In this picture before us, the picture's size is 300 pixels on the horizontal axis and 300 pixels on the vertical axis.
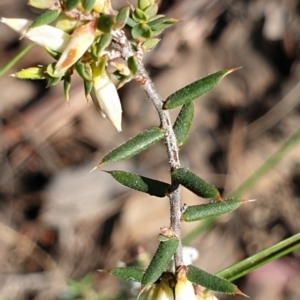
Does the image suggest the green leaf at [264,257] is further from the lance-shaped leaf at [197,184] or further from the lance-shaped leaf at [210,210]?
the lance-shaped leaf at [197,184]

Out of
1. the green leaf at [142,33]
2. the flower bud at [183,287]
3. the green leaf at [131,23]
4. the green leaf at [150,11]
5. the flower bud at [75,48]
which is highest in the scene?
the green leaf at [131,23]

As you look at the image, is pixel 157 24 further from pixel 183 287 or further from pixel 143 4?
pixel 183 287

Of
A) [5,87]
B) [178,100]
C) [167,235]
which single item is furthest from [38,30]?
[5,87]

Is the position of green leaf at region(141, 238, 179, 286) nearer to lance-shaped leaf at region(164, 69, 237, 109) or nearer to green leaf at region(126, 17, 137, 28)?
lance-shaped leaf at region(164, 69, 237, 109)

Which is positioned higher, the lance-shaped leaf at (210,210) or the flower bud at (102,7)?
the flower bud at (102,7)

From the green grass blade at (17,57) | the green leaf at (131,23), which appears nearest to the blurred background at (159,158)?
the green grass blade at (17,57)

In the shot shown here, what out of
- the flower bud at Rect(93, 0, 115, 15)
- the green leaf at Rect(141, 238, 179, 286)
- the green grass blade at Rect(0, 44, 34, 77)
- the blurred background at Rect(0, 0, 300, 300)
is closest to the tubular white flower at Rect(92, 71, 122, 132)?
the flower bud at Rect(93, 0, 115, 15)
